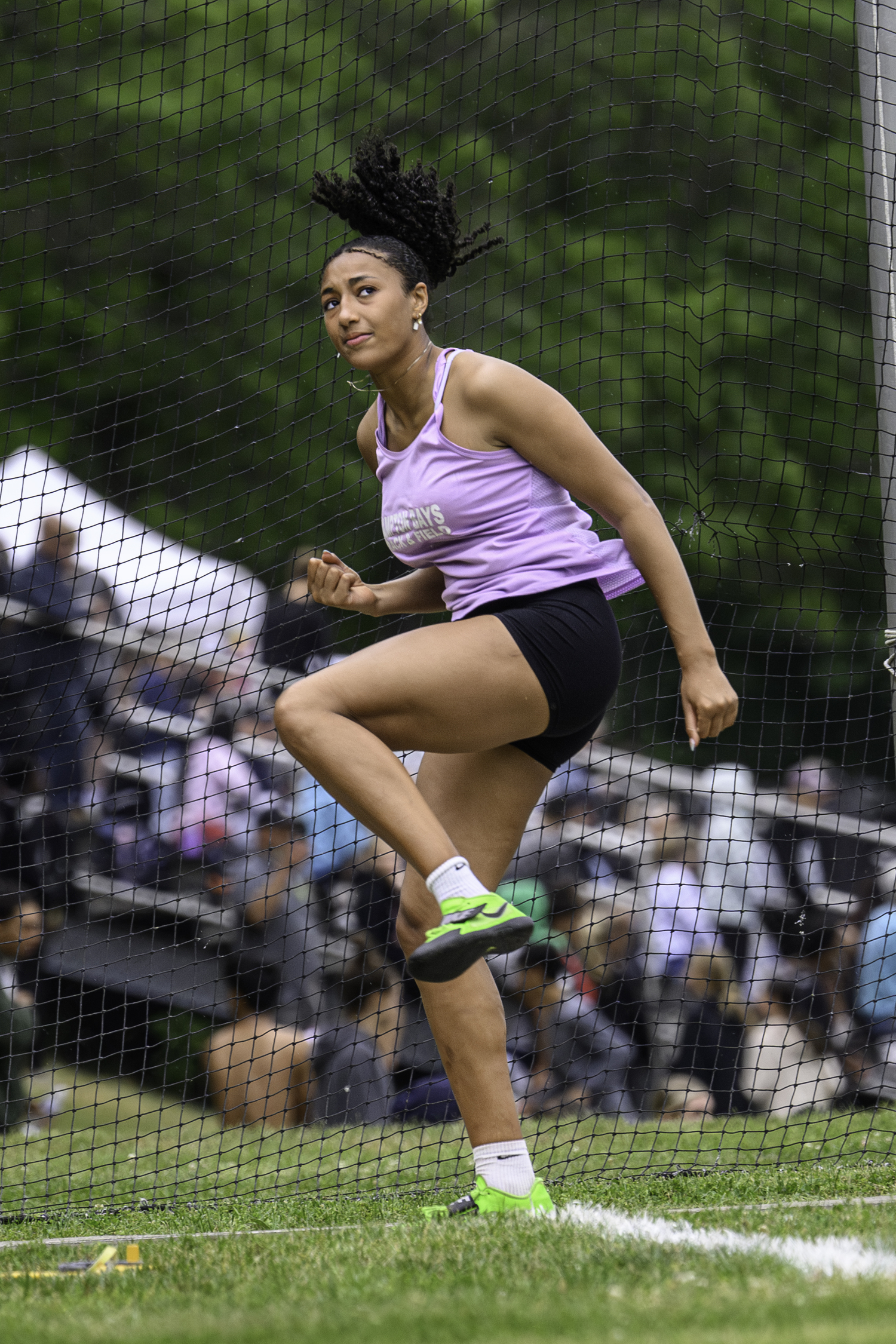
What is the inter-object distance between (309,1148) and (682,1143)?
1.30 m

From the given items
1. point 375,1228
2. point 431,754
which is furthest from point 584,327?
point 375,1228

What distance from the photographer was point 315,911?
548cm

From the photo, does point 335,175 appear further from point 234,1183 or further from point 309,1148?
point 309,1148

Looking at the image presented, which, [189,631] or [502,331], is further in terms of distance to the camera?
[502,331]

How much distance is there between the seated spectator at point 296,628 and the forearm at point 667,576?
3.02 meters

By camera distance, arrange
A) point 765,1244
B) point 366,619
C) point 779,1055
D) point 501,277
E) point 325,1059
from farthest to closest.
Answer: point 501,277
point 366,619
point 779,1055
point 325,1059
point 765,1244

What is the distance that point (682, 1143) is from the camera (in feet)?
13.6

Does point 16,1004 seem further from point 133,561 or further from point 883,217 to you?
→ point 883,217

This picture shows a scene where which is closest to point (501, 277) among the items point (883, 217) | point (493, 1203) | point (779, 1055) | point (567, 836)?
point (567, 836)

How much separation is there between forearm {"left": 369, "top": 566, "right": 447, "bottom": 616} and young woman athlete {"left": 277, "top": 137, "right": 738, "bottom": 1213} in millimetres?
88

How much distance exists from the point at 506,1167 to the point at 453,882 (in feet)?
2.17

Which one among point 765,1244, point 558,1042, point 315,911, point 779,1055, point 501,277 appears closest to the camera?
point 765,1244

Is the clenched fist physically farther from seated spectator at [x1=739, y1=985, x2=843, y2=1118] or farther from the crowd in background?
seated spectator at [x1=739, y1=985, x2=843, y2=1118]

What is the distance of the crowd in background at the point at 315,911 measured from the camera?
203 inches
